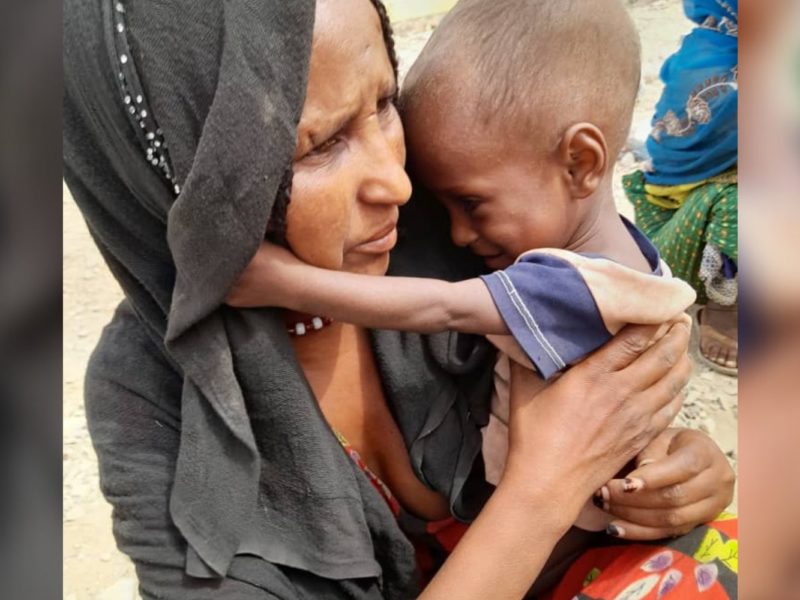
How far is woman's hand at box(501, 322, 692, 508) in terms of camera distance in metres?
1.00

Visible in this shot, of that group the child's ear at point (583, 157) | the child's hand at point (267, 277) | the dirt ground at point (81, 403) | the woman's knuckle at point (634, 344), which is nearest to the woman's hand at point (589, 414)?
the woman's knuckle at point (634, 344)

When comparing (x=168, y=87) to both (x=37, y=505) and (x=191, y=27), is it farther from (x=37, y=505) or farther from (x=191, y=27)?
(x=37, y=505)

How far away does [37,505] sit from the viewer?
0.54m

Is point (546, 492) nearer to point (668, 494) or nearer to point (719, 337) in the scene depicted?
point (668, 494)

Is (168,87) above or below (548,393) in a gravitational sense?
above

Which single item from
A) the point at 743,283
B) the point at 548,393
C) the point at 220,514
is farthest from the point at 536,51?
the point at 220,514

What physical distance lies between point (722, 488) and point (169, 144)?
86 centimetres

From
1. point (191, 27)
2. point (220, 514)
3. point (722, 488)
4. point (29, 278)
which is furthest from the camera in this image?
point (722, 488)

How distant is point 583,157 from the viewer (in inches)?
42.3

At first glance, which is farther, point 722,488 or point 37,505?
point 722,488

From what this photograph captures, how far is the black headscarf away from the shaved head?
222 mm

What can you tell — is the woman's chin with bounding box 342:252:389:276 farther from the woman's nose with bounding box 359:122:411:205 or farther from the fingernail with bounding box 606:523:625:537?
the fingernail with bounding box 606:523:625:537

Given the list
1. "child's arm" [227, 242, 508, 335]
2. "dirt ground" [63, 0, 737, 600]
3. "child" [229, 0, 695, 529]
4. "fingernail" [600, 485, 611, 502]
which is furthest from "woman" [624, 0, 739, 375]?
"child's arm" [227, 242, 508, 335]

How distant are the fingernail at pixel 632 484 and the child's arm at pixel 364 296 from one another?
0.27 meters
